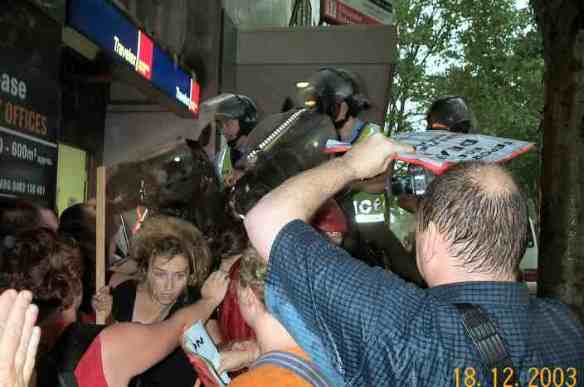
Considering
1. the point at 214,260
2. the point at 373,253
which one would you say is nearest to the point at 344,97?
the point at 373,253

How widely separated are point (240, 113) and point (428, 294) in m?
4.19

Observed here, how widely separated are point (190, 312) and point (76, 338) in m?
0.67

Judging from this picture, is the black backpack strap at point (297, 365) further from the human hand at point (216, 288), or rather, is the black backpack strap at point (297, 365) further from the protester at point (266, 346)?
the human hand at point (216, 288)

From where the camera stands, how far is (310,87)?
15.7ft

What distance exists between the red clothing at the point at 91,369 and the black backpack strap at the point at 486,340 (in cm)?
156

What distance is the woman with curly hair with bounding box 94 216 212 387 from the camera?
4.21 m

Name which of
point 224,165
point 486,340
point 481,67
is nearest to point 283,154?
point 224,165

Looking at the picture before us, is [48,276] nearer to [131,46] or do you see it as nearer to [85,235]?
[85,235]

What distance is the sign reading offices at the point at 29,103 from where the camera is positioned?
4.31 meters

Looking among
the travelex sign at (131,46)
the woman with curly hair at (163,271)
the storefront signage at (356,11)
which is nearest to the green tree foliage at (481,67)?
the storefront signage at (356,11)

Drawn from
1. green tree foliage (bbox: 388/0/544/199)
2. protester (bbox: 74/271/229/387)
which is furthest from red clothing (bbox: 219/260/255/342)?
green tree foliage (bbox: 388/0/544/199)

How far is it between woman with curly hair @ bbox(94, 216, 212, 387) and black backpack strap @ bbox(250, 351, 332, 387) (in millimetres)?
1926

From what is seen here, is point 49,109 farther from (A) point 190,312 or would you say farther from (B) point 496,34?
(B) point 496,34

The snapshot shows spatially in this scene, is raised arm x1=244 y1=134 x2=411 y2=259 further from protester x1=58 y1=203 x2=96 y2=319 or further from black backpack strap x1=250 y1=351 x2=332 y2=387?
protester x1=58 y1=203 x2=96 y2=319
